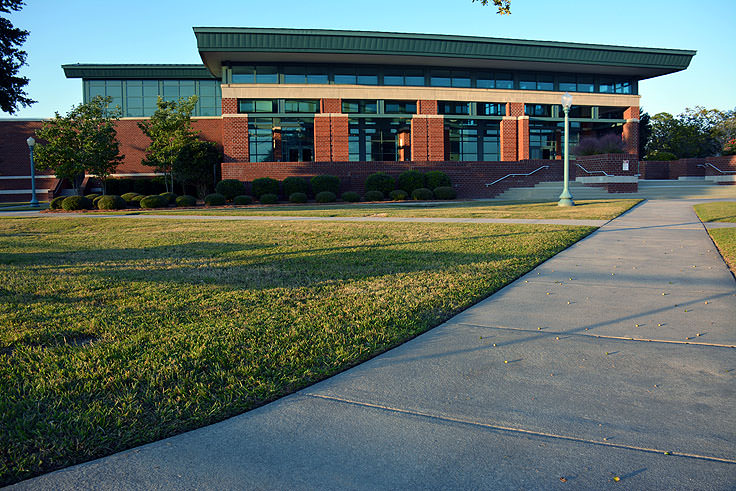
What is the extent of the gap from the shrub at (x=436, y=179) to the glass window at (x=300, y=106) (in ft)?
29.2

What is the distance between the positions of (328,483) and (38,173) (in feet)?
150

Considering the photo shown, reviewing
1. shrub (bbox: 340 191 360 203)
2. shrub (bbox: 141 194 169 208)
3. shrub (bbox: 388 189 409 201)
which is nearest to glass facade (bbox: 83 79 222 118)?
shrub (bbox: 141 194 169 208)

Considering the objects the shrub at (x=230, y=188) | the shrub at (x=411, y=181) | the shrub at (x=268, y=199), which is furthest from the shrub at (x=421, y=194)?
the shrub at (x=230, y=188)

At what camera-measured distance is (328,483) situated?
226 centimetres

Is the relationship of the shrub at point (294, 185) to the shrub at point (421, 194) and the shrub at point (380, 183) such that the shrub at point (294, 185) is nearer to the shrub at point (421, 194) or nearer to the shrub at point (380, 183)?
the shrub at point (380, 183)

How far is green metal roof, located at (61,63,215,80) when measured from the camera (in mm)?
42094

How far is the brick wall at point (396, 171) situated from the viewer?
Result: 1233 inches

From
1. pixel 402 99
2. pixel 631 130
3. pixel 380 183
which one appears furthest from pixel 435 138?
pixel 631 130

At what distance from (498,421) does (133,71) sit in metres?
46.2

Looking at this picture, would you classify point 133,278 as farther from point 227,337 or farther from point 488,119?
point 488,119

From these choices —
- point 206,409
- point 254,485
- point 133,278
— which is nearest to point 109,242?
point 133,278

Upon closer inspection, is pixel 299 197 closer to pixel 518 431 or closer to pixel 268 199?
pixel 268 199

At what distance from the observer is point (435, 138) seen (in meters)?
34.9

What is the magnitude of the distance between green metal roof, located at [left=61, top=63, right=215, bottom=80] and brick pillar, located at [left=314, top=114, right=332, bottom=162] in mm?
14540
